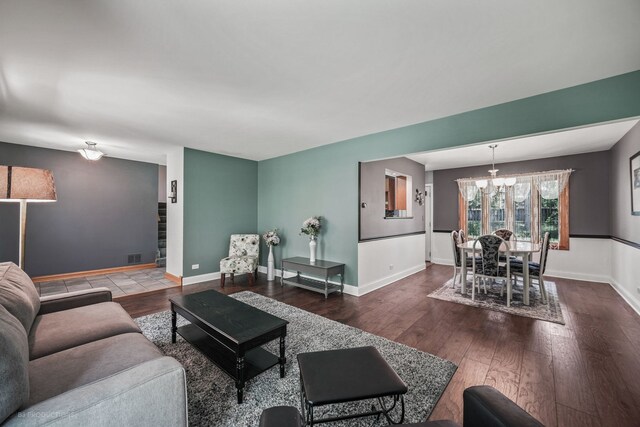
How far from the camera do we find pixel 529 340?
8.93ft

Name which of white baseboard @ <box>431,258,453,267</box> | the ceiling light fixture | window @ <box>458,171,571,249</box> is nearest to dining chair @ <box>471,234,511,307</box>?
window @ <box>458,171,571,249</box>

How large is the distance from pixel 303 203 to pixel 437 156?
2965 mm

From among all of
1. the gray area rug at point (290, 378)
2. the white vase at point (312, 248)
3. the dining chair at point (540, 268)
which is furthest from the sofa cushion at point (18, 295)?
the dining chair at point (540, 268)

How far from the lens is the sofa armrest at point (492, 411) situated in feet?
3.08

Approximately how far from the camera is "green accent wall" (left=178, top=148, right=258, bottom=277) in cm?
490

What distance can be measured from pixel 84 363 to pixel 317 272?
3.10m

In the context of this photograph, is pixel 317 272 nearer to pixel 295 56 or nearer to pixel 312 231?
pixel 312 231

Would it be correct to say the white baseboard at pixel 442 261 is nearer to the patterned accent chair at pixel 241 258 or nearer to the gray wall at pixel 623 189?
the gray wall at pixel 623 189

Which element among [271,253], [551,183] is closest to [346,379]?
[271,253]

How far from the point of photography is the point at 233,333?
6.34 feet

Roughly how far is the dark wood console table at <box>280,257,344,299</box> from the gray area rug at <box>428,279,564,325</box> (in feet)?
4.96

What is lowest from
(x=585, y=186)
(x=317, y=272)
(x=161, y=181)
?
(x=317, y=272)

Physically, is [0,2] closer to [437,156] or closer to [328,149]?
[328,149]

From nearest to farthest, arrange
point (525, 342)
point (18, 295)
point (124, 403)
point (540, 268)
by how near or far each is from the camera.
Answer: point (124, 403) < point (18, 295) < point (525, 342) < point (540, 268)
